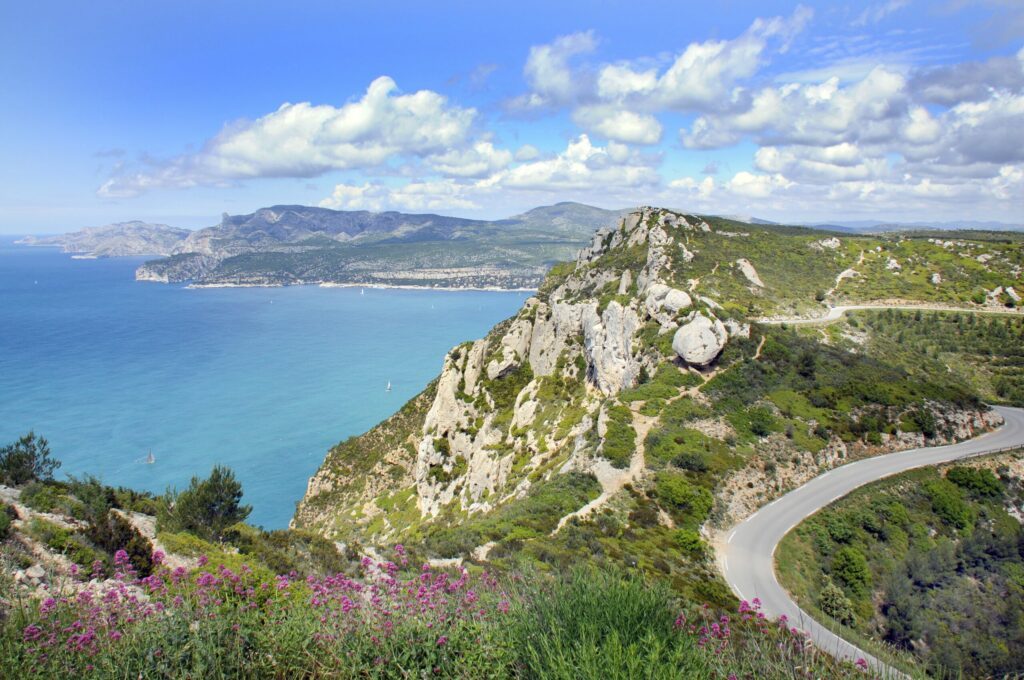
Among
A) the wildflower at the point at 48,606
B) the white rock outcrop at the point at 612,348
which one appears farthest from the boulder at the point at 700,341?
the wildflower at the point at 48,606

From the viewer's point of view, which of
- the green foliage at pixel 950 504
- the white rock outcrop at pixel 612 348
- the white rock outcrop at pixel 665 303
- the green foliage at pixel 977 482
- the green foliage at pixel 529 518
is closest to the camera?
the green foliage at pixel 529 518

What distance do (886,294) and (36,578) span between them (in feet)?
279

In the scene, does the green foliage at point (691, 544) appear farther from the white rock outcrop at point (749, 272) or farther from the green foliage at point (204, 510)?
the white rock outcrop at point (749, 272)

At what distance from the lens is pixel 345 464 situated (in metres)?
61.9

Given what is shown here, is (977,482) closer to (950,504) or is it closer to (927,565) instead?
(950,504)

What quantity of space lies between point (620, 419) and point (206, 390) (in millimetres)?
106506

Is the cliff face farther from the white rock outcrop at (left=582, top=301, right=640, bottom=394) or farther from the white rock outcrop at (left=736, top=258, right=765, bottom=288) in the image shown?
the white rock outcrop at (left=736, top=258, right=765, bottom=288)

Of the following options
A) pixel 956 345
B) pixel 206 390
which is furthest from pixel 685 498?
pixel 206 390

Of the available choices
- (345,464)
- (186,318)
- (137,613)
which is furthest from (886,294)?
(186,318)

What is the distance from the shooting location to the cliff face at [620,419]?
94.2ft

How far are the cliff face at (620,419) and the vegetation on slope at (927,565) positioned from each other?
3.82m

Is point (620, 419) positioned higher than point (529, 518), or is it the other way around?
point (620, 419)

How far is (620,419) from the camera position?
33.0m

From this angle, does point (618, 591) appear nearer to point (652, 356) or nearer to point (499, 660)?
point (499, 660)
